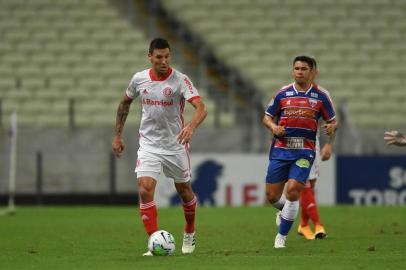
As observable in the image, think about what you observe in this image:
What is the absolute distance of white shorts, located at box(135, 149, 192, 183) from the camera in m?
11.8

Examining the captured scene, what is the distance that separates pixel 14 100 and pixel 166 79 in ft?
52.0

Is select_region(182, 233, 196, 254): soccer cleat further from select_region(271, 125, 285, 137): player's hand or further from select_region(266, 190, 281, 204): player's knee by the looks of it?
select_region(271, 125, 285, 137): player's hand

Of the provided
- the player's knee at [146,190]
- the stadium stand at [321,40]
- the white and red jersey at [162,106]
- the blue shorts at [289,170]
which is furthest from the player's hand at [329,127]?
the stadium stand at [321,40]

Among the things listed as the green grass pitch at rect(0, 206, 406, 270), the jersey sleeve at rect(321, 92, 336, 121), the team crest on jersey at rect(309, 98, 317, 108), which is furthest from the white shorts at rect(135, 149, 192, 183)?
the jersey sleeve at rect(321, 92, 336, 121)

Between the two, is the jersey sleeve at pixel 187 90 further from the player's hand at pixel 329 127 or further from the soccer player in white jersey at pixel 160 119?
the player's hand at pixel 329 127

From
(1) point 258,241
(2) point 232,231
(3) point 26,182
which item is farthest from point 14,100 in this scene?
(1) point 258,241

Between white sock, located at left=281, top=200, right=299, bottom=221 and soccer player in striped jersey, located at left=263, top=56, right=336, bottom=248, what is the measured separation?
0.23 feet

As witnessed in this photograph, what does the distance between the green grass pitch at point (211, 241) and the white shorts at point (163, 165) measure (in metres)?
0.89

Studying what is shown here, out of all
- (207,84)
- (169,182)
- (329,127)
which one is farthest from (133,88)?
(207,84)

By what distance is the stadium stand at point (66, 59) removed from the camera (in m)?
26.6

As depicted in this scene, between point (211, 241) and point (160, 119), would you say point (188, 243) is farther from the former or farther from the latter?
point (211, 241)

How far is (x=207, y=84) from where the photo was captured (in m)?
28.2

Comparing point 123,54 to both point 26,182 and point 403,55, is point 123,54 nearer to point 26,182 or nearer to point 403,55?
point 26,182

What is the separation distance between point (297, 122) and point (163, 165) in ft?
6.42
